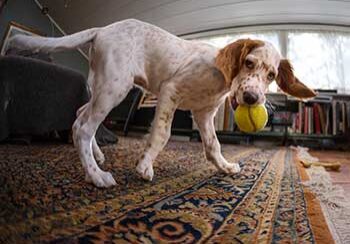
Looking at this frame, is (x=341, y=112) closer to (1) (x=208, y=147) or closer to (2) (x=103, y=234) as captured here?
(1) (x=208, y=147)

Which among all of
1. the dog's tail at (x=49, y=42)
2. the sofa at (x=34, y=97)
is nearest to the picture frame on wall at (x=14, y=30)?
the sofa at (x=34, y=97)

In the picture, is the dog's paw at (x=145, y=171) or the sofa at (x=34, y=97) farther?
the sofa at (x=34, y=97)

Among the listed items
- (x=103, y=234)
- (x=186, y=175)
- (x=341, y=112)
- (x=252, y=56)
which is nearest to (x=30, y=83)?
(x=186, y=175)

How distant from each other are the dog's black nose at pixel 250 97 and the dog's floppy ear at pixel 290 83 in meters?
0.34

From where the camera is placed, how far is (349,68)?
4.93 m

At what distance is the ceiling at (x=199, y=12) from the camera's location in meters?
4.59

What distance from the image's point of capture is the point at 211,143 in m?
1.46

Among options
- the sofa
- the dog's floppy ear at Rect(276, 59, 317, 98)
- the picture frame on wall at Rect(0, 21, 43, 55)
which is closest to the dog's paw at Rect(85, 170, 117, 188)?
the dog's floppy ear at Rect(276, 59, 317, 98)

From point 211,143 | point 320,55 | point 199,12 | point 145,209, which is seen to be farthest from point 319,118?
point 145,209

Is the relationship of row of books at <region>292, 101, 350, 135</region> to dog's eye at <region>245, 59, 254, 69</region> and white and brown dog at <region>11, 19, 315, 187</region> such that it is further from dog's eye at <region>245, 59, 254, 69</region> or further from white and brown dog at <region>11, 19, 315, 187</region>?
dog's eye at <region>245, 59, 254, 69</region>

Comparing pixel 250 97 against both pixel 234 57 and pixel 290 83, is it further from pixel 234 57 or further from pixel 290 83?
pixel 290 83

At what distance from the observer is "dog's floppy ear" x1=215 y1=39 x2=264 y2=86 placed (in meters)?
1.16

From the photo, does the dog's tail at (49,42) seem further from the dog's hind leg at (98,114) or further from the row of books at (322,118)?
the row of books at (322,118)

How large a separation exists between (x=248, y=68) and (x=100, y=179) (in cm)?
74
